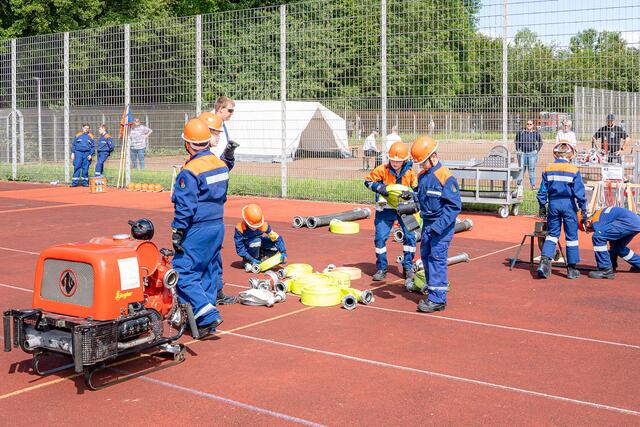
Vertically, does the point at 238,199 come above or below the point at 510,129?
below

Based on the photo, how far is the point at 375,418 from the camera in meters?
5.55

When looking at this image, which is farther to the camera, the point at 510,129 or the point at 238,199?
the point at 238,199

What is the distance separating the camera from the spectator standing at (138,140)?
25.0 meters

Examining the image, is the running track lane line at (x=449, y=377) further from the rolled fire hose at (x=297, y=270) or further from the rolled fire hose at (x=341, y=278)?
the rolled fire hose at (x=297, y=270)

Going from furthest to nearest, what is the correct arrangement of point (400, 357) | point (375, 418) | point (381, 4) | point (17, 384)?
point (381, 4)
point (400, 357)
point (17, 384)
point (375, 418)

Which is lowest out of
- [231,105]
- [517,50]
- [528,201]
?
[528,201]

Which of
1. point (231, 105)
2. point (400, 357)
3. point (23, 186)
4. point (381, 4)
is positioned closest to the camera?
point (400, 357)

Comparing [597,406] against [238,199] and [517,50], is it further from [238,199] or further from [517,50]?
[238,199]

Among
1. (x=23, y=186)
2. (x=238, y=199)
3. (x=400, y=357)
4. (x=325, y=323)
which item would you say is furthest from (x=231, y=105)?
(x=23, y=186)

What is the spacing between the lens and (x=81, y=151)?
2566 cm

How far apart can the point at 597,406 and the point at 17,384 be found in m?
4.59

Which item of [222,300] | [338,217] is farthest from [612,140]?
[222,300]

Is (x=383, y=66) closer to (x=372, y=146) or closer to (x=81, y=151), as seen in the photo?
(x=372, y=146)

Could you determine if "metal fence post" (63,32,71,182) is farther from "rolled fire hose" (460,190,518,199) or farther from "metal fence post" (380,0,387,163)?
"rolled fire hose" (460,190,518,199)
